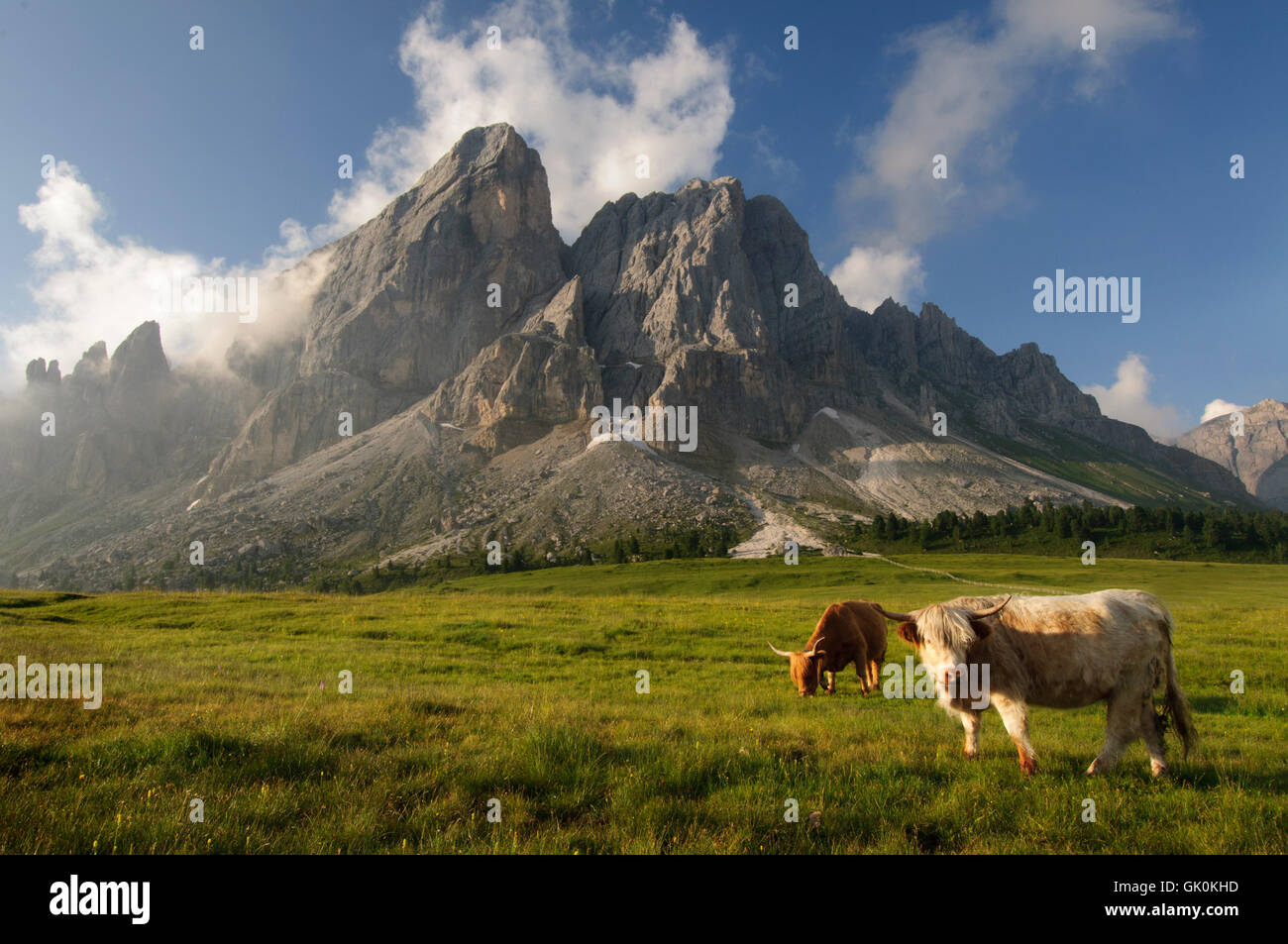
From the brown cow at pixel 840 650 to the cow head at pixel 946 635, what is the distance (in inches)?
266

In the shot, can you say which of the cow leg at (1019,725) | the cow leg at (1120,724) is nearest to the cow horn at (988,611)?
the cow leg at (1019,725)

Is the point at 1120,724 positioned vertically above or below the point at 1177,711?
below

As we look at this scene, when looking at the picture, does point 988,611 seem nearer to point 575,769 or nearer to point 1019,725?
point 1019,725

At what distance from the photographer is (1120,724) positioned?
25.9ft

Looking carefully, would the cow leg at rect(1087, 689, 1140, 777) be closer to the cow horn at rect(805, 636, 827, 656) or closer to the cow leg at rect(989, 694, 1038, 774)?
the cow leg at rect(989, 694, 1038, 774)

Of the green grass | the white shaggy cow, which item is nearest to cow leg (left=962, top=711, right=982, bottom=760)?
the white shaggy cow

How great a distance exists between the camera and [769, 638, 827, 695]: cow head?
586 inches

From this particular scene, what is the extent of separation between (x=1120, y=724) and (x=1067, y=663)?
0.95 meters

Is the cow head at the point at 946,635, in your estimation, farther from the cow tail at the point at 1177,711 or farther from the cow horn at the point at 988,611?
the cow tail at the point at 1177,711

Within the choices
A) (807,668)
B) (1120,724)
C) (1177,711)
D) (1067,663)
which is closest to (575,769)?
(1067,663)

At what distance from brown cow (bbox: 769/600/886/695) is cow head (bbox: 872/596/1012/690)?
6.76 m

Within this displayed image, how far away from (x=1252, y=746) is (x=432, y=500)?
517 ft

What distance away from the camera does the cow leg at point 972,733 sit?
27.0 ft

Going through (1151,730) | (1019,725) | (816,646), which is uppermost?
(1019,725)
